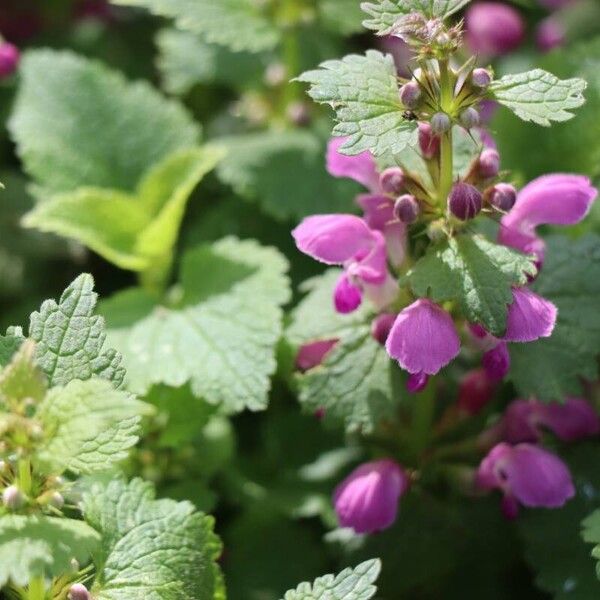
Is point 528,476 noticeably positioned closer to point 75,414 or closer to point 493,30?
point 75,414

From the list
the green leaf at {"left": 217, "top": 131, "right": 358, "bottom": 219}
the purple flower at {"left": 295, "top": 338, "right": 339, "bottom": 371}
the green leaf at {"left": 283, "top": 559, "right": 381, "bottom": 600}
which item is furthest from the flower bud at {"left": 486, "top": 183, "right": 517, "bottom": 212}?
the green leaf at {"left": 217, "top": 131, "right": 358, "bottom": 219}

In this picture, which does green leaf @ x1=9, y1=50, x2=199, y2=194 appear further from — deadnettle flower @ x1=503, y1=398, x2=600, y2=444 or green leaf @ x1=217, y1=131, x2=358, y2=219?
deadnettle flower @ x1=503, y1=398, x2=600, y2=444

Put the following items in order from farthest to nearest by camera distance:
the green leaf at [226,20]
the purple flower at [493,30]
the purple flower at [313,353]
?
the purple flower at [493,30], the green leaf at [226,20], the purple flower at [313,353]

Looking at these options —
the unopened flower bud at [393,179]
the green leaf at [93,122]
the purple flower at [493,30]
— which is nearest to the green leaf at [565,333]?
the unopened flower bud at [393,179]

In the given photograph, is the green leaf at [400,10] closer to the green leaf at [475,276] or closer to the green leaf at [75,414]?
the green leaf at [475,276]

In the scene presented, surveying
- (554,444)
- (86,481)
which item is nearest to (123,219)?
(86,481)

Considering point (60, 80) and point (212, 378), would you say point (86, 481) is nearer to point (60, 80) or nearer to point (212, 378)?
point (212, 378)
